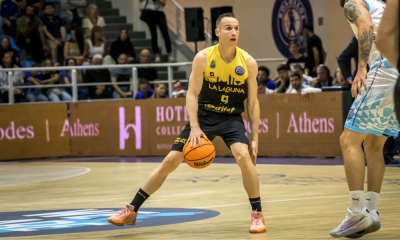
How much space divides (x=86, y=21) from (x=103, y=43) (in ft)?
3.51

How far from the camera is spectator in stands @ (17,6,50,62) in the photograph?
18.9 m

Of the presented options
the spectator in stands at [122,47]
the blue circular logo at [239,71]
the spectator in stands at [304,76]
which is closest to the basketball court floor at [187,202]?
the blue circular logo at [239,71]

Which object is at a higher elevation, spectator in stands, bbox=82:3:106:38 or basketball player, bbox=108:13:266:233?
spectator in stands, bbox=82:3:106:38

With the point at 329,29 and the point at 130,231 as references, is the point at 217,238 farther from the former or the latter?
the point at 329,29

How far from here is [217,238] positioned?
5344 millimetres

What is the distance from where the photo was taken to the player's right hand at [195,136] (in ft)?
19.0

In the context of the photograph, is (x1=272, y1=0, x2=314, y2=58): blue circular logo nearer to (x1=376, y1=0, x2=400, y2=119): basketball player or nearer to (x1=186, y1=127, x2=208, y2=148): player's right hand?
(x1=186, y1=127, x2=208, y2=148): player's right hand

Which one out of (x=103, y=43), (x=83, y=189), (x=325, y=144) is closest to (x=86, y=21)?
(x=103, y=43)

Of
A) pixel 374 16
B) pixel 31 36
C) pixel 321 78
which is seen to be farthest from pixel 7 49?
pixel 374 16

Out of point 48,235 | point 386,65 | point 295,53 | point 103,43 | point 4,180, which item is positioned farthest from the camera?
point 103,43

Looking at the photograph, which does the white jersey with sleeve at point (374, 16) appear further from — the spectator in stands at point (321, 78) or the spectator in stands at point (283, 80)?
the spectator in stands at point (283, 80)

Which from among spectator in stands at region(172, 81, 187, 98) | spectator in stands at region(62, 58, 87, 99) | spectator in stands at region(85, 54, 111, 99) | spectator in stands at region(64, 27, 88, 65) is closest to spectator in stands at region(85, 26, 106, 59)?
spectator in stands at region(64, 27, 88, 65)

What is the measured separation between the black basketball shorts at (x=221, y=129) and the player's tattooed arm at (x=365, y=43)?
1271 millimetres

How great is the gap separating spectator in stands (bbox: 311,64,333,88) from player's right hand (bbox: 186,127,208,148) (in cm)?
896
